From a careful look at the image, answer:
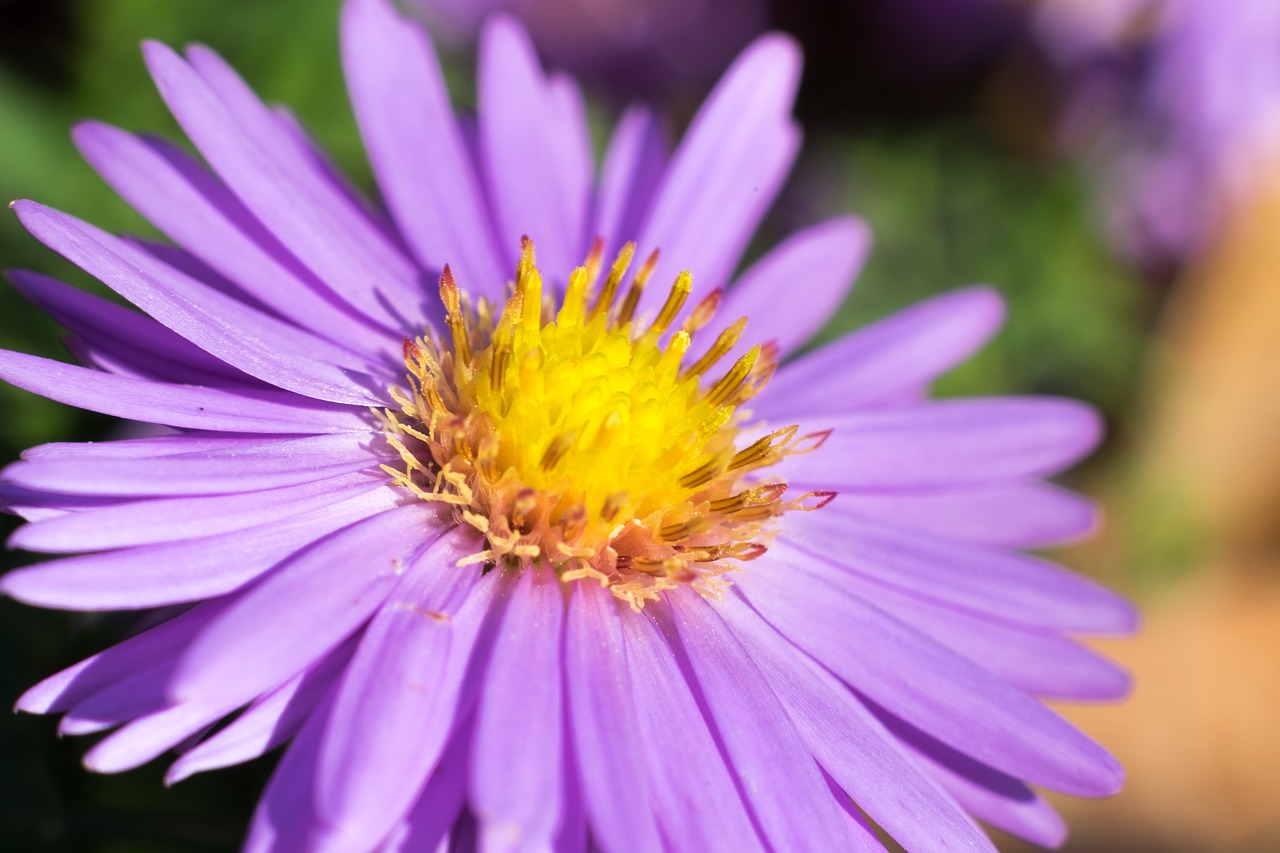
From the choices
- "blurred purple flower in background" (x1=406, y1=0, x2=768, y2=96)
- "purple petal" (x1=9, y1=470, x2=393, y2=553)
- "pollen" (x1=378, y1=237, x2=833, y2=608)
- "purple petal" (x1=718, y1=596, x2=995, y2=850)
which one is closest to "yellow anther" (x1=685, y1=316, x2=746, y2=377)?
"pollen" (x1=378, y1=237, x2=833, y2=608)

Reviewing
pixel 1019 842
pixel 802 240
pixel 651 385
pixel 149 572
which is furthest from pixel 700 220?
pixel 1019 842

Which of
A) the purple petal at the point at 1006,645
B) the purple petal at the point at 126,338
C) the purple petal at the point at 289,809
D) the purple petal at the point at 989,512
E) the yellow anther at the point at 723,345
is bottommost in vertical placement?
the purple petal at the point at 289,809

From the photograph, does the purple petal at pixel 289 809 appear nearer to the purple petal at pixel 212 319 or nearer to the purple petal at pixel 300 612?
the purple petal at pixel 300 612

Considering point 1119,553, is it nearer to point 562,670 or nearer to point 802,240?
point 802,240

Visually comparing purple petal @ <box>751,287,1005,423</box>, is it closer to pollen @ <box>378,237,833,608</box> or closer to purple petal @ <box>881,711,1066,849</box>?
pollen @ <box>378,237,833,608</box>

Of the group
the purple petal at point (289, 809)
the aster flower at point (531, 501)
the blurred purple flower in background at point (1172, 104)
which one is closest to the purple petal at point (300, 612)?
the aster flower at point (531, 501)

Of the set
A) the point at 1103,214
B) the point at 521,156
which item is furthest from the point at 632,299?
the point at 1103,214

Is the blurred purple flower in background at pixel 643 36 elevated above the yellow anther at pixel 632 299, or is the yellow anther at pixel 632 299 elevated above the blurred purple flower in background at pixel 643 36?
the blurred purple flower in background at pixel 643 36

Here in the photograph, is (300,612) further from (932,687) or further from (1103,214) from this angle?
(1103,214)
